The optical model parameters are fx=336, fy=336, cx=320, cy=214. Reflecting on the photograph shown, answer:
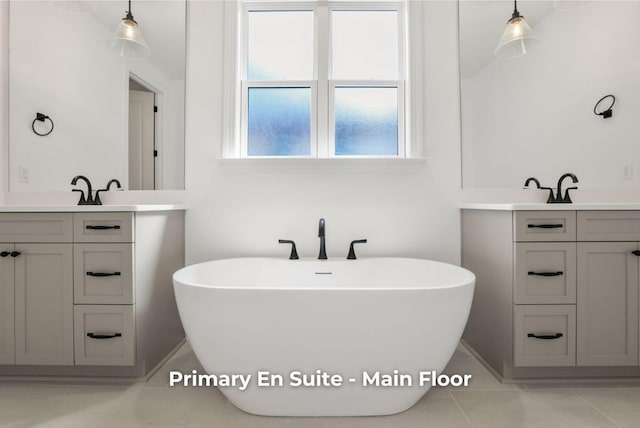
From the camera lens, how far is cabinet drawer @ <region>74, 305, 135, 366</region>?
5.35 feet

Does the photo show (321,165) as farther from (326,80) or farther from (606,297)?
(606,297)

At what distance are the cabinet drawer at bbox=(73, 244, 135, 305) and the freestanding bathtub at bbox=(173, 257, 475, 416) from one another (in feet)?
1.31

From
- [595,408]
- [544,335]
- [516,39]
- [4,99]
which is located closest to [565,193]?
[544,335]

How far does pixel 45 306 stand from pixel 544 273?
2.43 m

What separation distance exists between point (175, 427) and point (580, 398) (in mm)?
1791

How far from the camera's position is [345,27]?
2314 mm

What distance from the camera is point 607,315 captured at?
1.63 metres

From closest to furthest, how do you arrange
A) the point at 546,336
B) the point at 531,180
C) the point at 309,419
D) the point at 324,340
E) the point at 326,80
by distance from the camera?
the point at 324,340 < the point at 309,419 < the point at 546,336 < the point at 531,180 < the point at 326,80

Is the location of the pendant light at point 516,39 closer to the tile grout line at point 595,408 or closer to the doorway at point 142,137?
the tile grout line at point 595,408

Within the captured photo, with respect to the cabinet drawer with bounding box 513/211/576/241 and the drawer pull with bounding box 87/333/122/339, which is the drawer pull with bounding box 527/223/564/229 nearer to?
the cabinet drawer with bounding box 513/211/576/241

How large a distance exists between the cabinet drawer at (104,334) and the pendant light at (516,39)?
266cm

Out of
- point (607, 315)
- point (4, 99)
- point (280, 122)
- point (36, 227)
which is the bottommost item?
point (607, 315)

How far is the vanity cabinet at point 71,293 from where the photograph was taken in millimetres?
1634

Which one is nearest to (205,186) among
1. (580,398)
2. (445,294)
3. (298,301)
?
(298,301)
